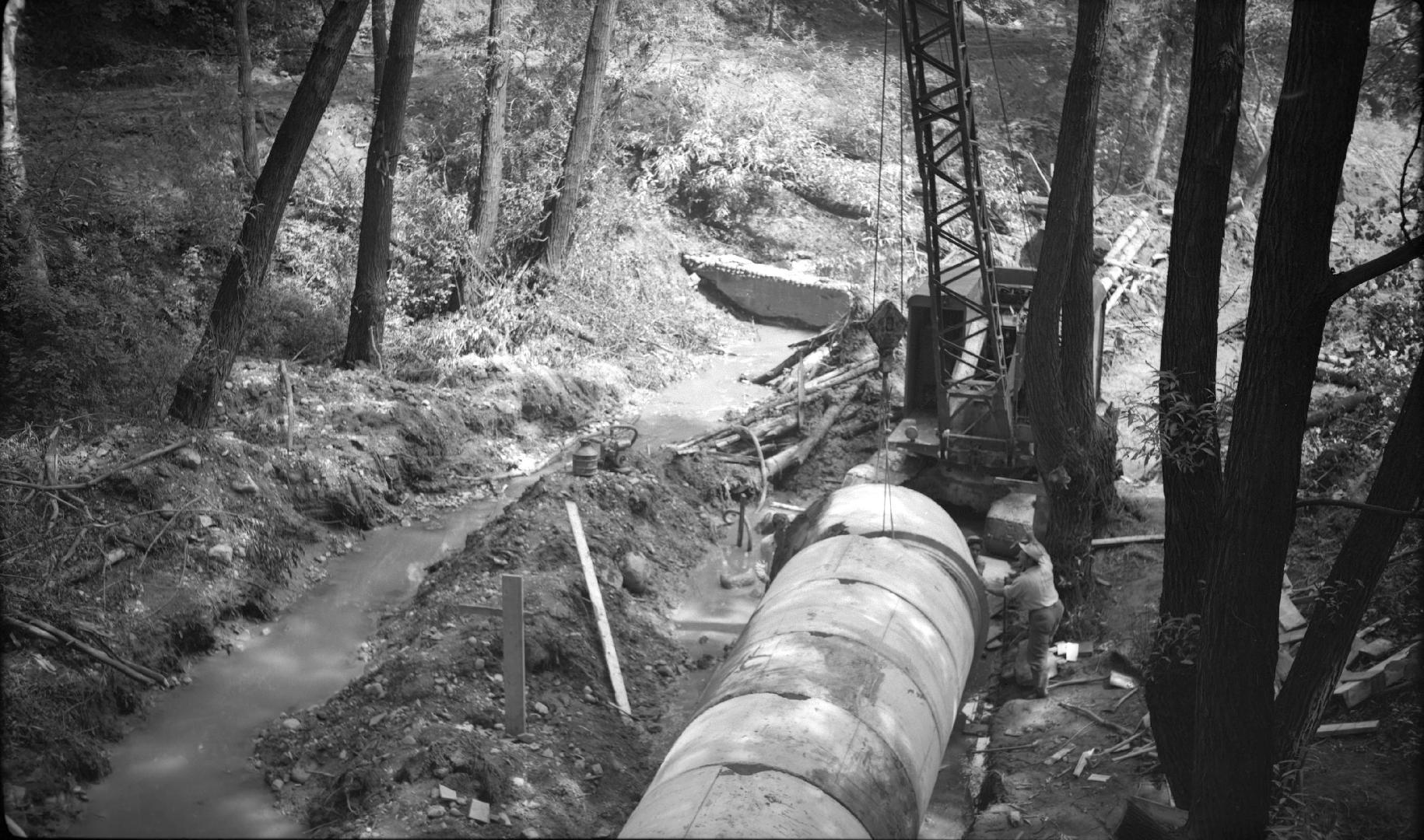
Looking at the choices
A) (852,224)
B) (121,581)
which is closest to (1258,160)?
(852,224)

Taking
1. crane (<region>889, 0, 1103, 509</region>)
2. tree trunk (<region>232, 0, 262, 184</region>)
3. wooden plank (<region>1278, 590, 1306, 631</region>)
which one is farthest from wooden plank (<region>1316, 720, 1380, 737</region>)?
tree trunk (<region>232, 0, 262, 184</region>)

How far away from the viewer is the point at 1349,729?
24.4ft

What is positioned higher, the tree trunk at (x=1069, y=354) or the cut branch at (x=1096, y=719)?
the tree trunk at (x=1069, y=354)

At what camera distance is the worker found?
356 inches

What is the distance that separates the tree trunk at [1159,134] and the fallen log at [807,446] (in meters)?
13.5

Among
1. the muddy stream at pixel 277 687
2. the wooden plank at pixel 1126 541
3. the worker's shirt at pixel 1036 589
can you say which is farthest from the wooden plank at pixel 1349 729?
the wooden plank at pixel 1126 541

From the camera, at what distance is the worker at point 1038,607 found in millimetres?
9047

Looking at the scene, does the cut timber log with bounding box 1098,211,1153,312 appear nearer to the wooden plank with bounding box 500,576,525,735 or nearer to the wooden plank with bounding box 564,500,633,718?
the wooden plank with bounding box 564,500,633,718

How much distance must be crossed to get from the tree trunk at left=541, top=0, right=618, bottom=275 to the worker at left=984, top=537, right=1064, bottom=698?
1210cm

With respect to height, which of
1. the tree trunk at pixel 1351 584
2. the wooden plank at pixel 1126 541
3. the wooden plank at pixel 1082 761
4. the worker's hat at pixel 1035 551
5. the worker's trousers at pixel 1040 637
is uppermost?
the tree trunk at pixel 1351 584

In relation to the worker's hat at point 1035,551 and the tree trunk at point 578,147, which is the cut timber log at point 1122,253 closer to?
the tree trunk at point 578,147

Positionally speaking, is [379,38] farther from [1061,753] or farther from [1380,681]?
[1380,681]

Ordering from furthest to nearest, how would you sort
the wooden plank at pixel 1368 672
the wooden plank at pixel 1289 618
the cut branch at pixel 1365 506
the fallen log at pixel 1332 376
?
the fallen log at pixel 1332 376, the wooden plank at pixel 1289 618, the wooden plank at pixel 1368 672, the cut branch at pixel 1365 506

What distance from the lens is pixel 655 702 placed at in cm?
919
